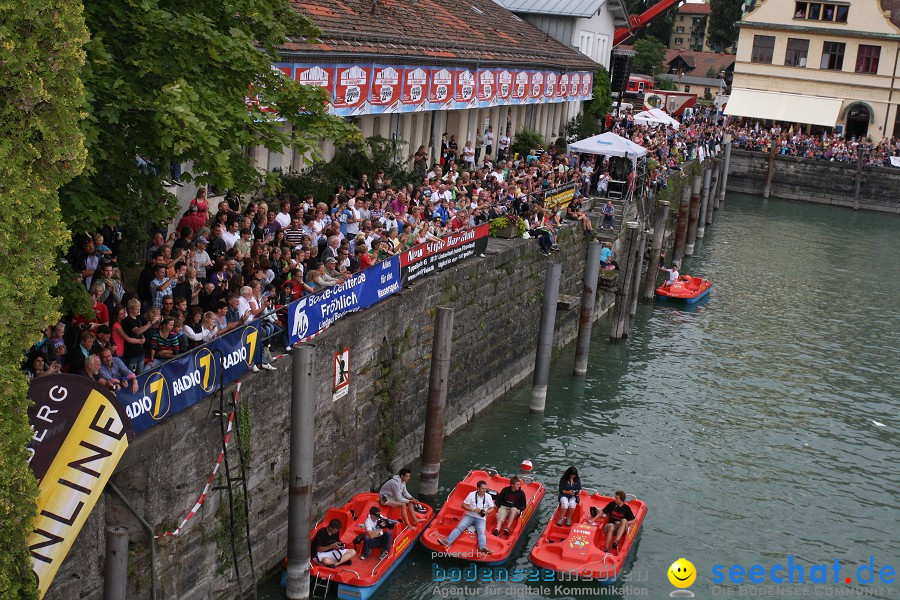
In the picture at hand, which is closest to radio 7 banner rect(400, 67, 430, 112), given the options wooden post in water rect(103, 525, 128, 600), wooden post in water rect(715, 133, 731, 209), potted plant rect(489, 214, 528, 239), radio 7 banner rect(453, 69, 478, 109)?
radio 7 banner rect(453, 69, 478, 109)

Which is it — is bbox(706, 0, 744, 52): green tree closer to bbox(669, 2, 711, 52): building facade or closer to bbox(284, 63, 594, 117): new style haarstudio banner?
bbox(669, 2, 711, 52): building facade

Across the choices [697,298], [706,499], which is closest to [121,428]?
[706,499]

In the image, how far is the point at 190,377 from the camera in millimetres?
14945

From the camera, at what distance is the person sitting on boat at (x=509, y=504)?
20.3 metres

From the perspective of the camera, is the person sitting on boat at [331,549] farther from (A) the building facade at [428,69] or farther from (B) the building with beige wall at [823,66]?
(B) the building with beige wall at [823,66]

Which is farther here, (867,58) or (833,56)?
(833,56)

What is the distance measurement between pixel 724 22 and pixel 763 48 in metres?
45.0

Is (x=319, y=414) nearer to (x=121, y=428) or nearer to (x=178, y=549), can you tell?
(x=178, y=549)

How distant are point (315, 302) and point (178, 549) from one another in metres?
4.58

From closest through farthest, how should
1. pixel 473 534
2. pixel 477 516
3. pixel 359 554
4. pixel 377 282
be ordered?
pixel 359 554 < pixel 477 516 < pixel 473 534 < pixel 377 282

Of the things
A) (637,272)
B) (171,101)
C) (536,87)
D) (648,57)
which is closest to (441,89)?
(637,272)

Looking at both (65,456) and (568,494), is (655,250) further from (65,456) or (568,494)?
(65,456)

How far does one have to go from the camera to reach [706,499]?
23.2 meters

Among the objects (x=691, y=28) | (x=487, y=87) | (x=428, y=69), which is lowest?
(x=487, y=87)
